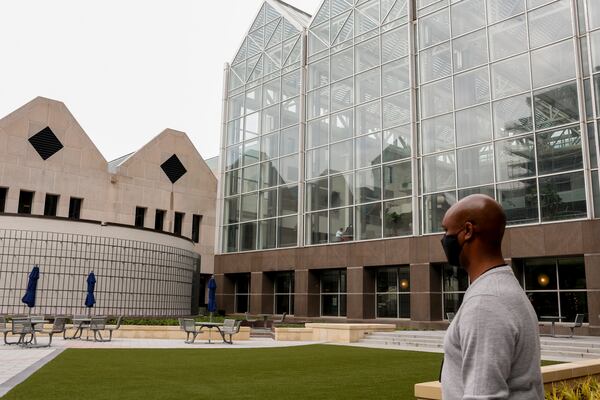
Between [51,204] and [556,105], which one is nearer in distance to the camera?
[556,105]

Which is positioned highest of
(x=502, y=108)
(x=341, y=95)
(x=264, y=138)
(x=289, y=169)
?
(x=341, y=95)

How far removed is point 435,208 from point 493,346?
29.7m

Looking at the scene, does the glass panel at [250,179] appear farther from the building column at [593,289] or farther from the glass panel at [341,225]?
the building column at [593,289]

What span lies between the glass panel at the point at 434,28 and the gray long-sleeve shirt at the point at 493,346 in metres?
32.3

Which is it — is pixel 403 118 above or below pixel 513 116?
above

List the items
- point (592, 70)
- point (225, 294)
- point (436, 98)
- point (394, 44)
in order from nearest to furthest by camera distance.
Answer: point (592, 70) → point (436, 98) → point (394, 44) → point (225, 294)

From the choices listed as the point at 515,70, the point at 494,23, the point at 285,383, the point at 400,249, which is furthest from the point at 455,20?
the point at 285,383

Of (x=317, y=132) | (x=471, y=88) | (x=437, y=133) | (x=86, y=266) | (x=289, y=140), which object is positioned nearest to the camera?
(x=86, y=266)

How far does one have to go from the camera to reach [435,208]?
31.1 metres

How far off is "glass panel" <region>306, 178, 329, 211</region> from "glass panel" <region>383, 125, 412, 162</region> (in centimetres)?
513

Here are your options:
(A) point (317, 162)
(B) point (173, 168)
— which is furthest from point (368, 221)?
(B) point (173, 168)

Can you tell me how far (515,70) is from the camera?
2908cm

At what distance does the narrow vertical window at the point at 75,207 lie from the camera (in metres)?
38.1

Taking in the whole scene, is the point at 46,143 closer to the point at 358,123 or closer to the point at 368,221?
the point at 358,123
